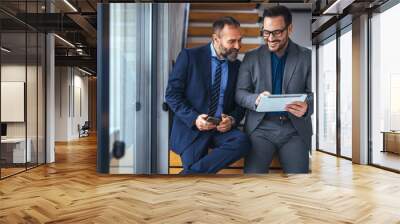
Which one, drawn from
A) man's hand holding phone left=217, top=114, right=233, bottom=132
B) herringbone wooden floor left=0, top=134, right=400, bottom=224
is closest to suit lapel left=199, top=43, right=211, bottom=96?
man's hand holding phone left=217, top=114, right=233, bottom=132

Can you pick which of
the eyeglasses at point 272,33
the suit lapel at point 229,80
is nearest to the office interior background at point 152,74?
the eyeglasses at point 272,33

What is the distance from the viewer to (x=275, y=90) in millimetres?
6129

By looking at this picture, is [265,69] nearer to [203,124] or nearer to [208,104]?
[208,104]

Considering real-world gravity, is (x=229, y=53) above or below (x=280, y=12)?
below

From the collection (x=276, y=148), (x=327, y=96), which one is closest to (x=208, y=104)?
(x=276, y=148)

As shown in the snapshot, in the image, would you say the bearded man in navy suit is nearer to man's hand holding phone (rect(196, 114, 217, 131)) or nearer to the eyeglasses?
man's hand holding phone (rect(196, 114, 217, 131))

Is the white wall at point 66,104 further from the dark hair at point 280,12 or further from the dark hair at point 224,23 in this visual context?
the dark hair at point 280,12

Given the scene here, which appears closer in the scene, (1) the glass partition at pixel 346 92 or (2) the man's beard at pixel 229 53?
(2) the man's beard at pixel 229 53

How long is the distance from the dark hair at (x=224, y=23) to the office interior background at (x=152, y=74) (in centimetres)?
9

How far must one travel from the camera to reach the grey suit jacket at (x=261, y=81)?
6.12 m

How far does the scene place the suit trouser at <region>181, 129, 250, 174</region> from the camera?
20.1ft

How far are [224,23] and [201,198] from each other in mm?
2738

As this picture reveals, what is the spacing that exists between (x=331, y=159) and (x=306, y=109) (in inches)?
143

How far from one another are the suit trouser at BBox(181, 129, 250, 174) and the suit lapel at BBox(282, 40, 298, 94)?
1.00 meters
